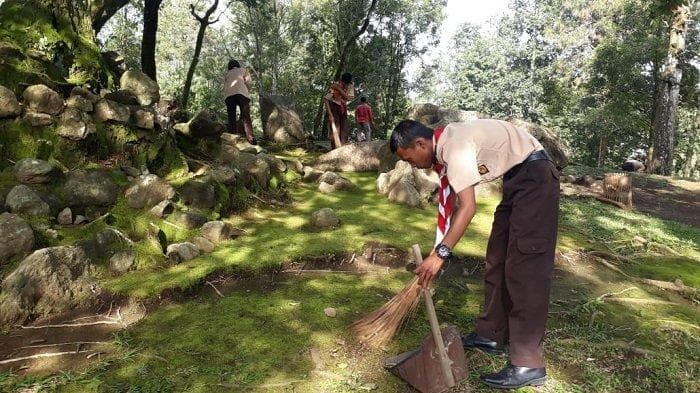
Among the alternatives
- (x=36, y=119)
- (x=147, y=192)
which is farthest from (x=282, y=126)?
(x=36, y=119)

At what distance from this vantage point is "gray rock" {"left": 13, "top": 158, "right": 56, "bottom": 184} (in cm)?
441

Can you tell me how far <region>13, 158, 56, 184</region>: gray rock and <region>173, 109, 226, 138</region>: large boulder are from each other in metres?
2.69

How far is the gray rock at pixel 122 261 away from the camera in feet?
13.2

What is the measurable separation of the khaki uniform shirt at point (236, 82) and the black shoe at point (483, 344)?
788 centimetres

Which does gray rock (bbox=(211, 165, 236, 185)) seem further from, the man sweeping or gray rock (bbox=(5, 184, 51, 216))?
the man sweeping

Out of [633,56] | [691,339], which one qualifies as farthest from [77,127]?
[633,56]

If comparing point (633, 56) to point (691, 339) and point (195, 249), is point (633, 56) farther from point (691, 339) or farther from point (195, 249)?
point (195, 249)

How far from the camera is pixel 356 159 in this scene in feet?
30.2

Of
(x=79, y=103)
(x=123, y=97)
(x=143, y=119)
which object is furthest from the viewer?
(x=123, y=97)

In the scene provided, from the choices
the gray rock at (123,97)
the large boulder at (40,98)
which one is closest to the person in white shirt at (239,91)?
the gray rock at (123,97)

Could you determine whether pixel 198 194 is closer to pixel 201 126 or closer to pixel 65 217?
pixel 65 217

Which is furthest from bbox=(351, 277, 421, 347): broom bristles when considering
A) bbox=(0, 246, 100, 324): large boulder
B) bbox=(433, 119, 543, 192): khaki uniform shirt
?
bbox=(0, 246, 100, 324): large boulder

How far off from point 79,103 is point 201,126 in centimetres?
200

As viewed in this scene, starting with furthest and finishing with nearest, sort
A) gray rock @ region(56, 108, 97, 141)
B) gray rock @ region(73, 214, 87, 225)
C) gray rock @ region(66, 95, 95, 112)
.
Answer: gray rock @ region(66, 95, 95, 112), gray rock @ region(56, 108, 97, 141), gray rock @ region(73, 214, 87, 225)
